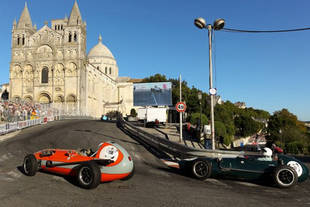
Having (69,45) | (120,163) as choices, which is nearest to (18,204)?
(120,163)

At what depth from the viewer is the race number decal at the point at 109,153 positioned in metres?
6.97

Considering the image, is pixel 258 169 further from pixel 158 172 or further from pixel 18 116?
pixel 18 116

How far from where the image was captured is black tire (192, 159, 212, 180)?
326 inches

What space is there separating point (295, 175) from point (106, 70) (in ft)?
311

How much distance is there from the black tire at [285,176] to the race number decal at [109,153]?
15.7 feet

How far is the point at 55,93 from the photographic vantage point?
5875 centimetres

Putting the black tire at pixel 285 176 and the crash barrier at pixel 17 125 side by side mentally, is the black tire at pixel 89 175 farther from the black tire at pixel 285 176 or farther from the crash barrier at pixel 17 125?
the crash barrier at pixel 17 125

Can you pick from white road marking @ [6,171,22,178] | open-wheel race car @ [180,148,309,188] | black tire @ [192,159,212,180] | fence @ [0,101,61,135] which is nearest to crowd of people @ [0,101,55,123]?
fence @ [0,101,61,135]

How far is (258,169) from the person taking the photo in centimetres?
783

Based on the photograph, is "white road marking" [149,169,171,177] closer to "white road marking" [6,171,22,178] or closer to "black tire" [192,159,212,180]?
"black tire" [192,159,212,180]

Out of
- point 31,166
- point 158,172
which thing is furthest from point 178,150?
point 31,166

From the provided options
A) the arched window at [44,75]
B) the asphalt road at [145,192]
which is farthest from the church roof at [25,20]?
the asphalt road at [145,192]

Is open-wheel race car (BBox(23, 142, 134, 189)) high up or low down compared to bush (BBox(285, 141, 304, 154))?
up

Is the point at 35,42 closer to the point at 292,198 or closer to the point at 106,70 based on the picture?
the point at 106,70
